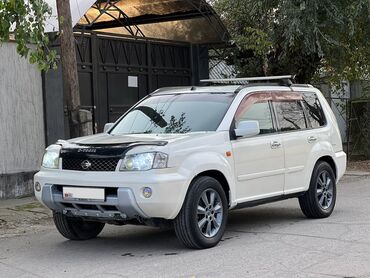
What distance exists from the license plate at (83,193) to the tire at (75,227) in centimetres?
73

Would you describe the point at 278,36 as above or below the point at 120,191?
above

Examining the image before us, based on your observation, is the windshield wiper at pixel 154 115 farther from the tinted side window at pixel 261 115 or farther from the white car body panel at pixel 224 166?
the tinted side window at pixel 261 115

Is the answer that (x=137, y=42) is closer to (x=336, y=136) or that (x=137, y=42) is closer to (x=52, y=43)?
(x=52, y=43)

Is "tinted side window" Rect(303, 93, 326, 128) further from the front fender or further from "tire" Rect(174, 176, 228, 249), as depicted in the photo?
"tire" Rect(174, 176, 228, 249)

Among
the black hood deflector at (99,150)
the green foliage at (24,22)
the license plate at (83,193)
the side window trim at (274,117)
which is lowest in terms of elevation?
the license plate at (83,193)

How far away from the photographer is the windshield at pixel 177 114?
7.41 meters

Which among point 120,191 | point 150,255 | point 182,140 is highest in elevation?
point 182,140

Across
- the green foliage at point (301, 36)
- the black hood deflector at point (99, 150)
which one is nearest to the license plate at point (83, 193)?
the black hood deflector at point (99, 150)

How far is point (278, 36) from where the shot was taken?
14.1 metres

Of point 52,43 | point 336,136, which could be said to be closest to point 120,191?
point 336,136

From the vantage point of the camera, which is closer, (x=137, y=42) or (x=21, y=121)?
(x=21, y=121)

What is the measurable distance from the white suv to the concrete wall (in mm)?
3883

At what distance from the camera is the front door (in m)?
7.35

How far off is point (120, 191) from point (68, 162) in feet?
2.96
